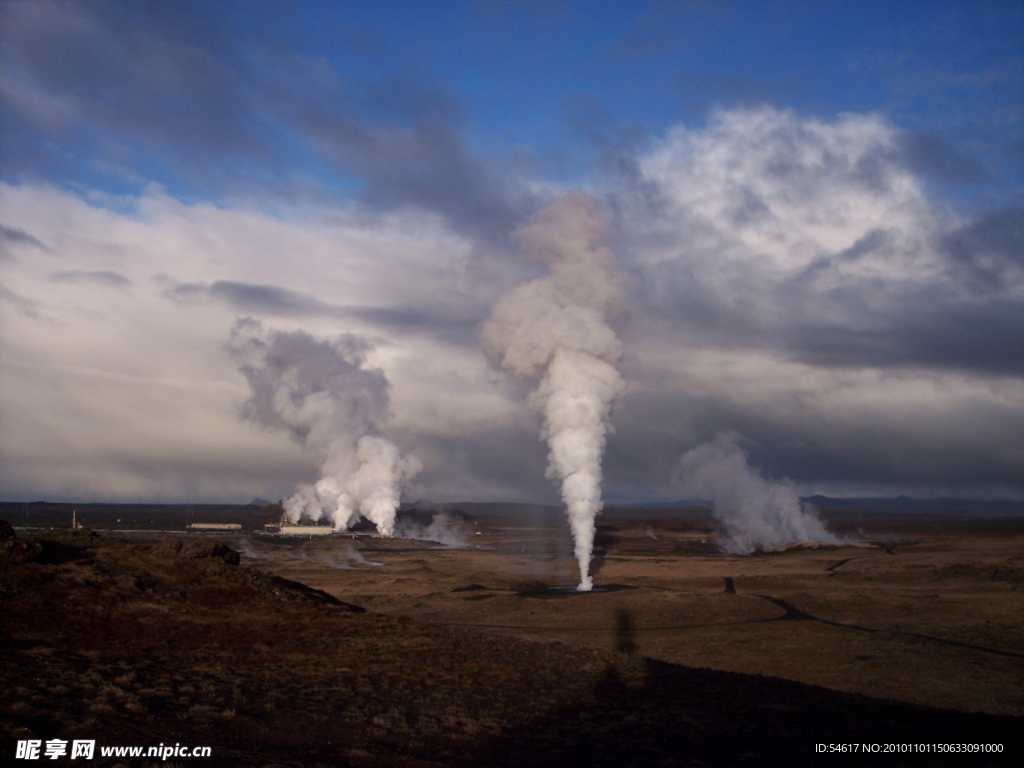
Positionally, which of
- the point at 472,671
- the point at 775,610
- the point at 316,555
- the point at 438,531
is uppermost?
the point at 472,671

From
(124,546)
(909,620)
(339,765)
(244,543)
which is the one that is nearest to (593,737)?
(339,765)

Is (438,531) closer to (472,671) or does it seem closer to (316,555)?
(316,555)

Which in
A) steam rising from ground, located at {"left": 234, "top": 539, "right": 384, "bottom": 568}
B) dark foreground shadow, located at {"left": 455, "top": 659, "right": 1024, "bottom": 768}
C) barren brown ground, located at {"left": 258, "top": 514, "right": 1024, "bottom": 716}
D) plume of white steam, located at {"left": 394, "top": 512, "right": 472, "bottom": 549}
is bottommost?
plume of white steam, located at {"left": 394, "top": 512, "right": 472, "bottom": 549}

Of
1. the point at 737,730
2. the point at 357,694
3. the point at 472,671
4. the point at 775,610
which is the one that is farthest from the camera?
the point at 775,610

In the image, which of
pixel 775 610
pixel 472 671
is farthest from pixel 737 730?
pixel 775 610

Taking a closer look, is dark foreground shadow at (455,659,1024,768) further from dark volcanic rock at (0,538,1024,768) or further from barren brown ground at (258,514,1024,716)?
barren brown ground at (258,514,1024,716)

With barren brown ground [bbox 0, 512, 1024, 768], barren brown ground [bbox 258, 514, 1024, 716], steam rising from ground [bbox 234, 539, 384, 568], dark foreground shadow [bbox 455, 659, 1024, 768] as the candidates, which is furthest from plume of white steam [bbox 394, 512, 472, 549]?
dark foreground shadow [bbox 455, 659, 1024, 768]

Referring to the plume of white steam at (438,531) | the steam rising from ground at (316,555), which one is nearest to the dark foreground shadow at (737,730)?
the steam rising from ground at (316,555)

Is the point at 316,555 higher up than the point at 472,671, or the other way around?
the point at 472,671

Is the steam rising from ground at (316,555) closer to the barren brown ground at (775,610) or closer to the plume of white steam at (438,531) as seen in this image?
the barren brown ground at (775,610)
